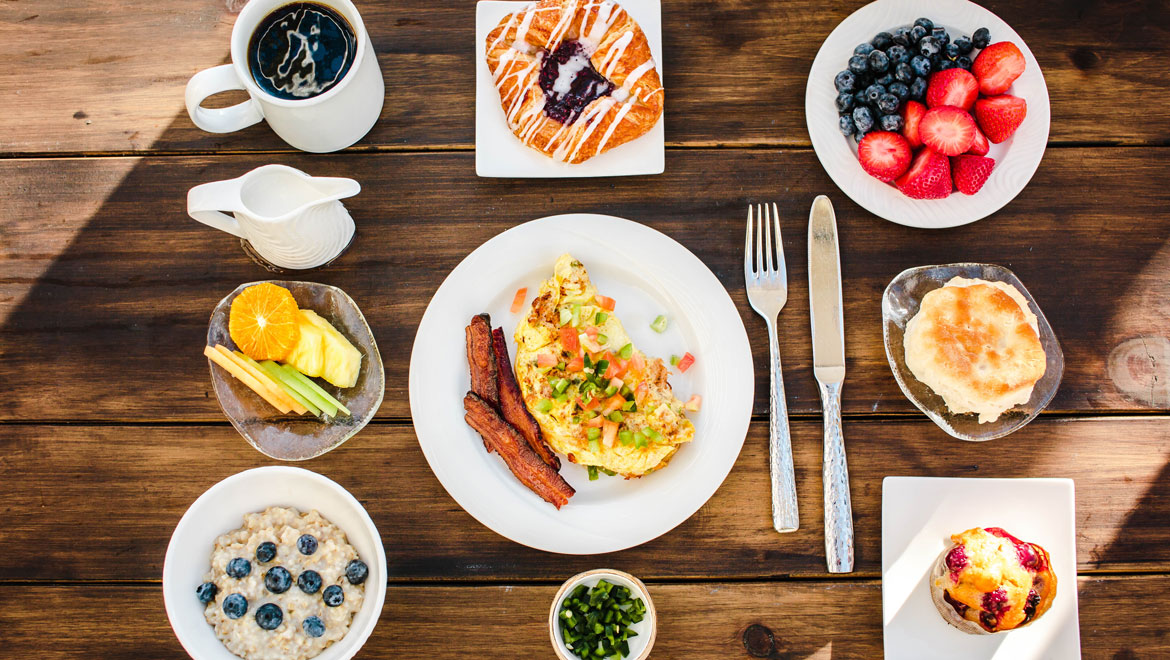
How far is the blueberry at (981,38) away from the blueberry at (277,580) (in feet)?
7.41

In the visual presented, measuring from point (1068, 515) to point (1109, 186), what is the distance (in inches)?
38.3

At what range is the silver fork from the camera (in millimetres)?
2025

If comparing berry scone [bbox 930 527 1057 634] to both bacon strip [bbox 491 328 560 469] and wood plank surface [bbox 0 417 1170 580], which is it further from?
bacon strip [bbox 491 328 560 469]

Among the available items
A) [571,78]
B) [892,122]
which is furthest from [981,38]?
[571,78]

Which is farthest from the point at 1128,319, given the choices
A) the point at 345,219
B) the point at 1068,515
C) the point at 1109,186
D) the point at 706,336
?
the point at 345,219

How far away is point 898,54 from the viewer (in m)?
2.02

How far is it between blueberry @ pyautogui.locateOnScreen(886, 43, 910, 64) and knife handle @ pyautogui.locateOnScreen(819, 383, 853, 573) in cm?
97

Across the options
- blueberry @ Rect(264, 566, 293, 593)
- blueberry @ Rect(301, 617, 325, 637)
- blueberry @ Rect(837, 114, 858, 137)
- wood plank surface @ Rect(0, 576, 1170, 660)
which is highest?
blueberry @ Rect(837, 114, 858, 137)

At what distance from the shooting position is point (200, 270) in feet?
7.03

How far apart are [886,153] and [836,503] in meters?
0.96

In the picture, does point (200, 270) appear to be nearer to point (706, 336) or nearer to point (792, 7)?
→ point (706, 336)

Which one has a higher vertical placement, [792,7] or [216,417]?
[792,7]

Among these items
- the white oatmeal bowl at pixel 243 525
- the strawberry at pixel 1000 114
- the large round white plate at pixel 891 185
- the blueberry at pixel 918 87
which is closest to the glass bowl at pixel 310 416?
the white oatmeal bowl at pixel 243 525

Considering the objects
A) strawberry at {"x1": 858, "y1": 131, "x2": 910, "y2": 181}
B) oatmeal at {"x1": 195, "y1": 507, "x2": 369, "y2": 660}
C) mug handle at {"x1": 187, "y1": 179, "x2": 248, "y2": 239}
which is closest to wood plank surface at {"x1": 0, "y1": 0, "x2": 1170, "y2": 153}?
strawberry at {"x1": 858, "y1": 131, "x2": 910, "y2": 181}
